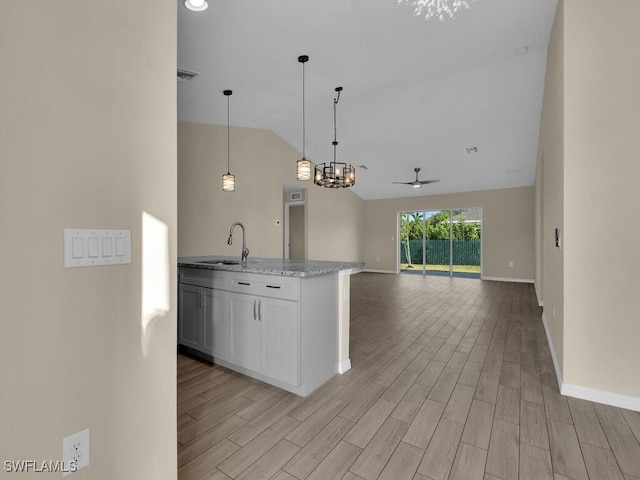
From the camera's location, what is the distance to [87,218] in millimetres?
1013

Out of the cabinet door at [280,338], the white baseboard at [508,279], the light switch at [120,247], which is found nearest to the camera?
the light switch at [120,247]

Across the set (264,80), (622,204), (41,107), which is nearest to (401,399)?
(622,204)

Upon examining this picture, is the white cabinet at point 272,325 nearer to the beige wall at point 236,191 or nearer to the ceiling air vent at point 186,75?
the ceiling air vent at point 186,75

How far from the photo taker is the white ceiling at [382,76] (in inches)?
115

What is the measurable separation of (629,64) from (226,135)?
540 cm

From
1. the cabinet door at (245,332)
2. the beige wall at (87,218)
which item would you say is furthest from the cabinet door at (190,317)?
the beige wall at (87,218)

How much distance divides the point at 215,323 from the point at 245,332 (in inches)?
16.1

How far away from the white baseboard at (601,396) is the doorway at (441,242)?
703 cm

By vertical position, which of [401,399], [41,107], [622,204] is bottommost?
[401,399]

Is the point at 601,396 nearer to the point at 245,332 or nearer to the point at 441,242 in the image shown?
the point at 245,332

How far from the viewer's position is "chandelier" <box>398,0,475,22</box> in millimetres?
2795

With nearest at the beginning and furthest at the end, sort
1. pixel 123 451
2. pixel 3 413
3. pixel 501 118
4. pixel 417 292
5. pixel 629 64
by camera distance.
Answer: pixel 3 413, pixel 123 451, pixel 629 64, pixel 501 118, pixel 417 292

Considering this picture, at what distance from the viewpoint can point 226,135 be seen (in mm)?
5762

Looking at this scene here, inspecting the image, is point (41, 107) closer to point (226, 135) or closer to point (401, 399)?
point (401, 399)
